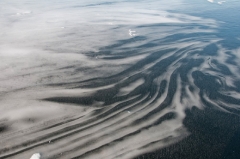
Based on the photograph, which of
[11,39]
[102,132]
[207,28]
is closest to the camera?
[102,132]

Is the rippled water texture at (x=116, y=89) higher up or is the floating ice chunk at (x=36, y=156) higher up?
the rippled water texture at (x=116, y=89)

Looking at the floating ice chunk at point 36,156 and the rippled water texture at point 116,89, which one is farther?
the rippled water texture at point 116,89

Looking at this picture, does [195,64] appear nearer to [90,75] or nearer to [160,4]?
[90,75]

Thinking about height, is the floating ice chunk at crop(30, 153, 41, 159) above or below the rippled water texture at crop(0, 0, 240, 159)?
below

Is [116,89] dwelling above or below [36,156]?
above

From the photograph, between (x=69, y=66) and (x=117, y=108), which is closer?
(x=117, y=108)

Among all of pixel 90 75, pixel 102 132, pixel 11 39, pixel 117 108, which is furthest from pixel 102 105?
pixel 11 39

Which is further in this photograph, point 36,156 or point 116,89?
point 116,89

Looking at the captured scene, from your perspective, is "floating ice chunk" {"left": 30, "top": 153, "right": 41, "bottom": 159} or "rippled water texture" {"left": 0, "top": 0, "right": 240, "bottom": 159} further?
"rippled water texture" {"left": 0, "top": 0, "right": 240, "bottom": 159}
